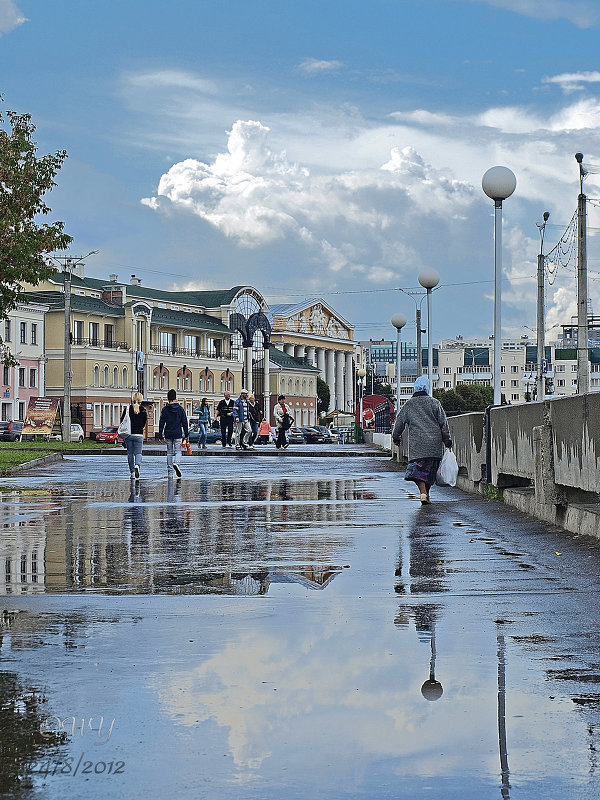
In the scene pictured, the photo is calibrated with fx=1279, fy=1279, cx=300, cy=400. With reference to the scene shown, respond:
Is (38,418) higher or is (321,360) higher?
(321,360)

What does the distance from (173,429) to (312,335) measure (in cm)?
16409

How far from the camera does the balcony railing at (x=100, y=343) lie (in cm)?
11106

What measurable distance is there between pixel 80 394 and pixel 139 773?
105 m

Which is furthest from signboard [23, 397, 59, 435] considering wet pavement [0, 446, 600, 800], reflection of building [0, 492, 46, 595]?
wet pavement [0, 446, 600, 800]

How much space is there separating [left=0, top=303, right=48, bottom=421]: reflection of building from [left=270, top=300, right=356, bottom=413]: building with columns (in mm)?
77436

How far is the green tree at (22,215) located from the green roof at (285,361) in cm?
12744

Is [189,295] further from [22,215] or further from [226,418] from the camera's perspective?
[22,215]

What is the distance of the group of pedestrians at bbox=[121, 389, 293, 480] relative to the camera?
81.8 ft

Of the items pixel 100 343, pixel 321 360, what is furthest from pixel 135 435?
pixel 321 360

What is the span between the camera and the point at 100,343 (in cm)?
11531

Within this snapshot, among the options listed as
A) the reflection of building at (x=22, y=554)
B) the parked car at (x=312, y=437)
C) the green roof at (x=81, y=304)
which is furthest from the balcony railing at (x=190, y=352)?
the reflection of building at (x=22, y=554)

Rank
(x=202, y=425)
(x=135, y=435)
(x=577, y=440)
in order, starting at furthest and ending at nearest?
(x=202, y=425) → (x=135, y=435) → (x=577, y=440)

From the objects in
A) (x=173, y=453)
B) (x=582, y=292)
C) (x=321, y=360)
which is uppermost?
(x=321, y=360)

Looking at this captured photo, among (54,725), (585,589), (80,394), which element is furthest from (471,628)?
(80,394)
